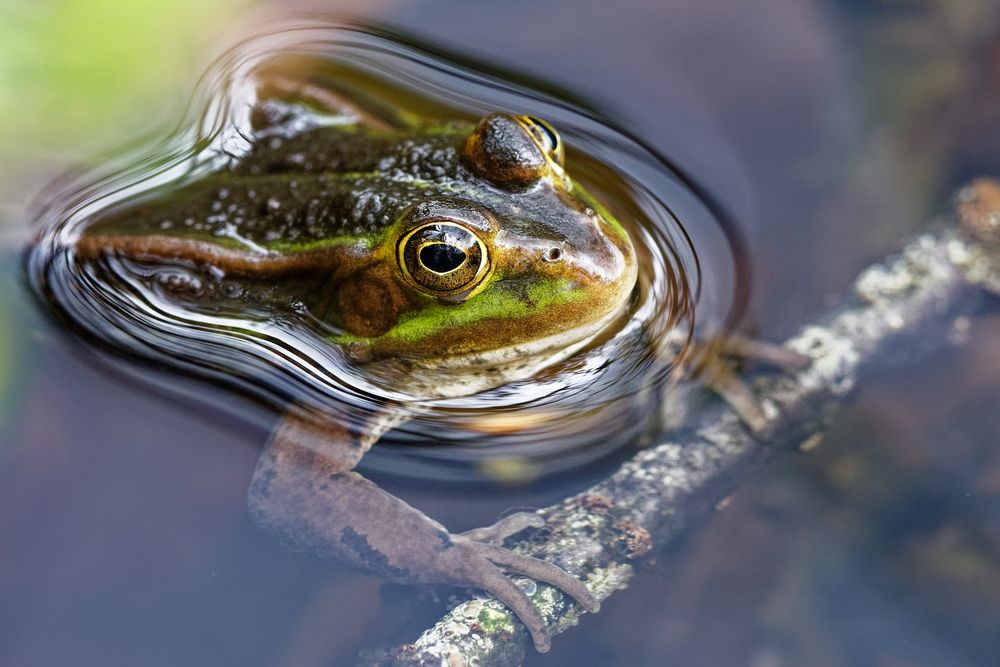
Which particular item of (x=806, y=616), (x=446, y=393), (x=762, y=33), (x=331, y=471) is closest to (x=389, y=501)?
(x=331, y=471)

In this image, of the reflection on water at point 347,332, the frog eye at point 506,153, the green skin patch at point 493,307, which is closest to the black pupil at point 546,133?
the frog eye at point 506,153

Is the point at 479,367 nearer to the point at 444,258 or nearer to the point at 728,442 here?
the point at 444,258

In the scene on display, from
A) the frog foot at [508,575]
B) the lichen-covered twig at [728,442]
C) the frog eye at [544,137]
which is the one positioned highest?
the frog eye at [544,137]

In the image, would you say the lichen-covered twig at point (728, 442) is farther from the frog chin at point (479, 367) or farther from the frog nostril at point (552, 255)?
the frog nostril at point (552, 255)

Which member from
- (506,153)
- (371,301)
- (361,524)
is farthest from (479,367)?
(506,153)

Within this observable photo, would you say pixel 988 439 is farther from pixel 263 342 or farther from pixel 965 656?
pixel 263 342

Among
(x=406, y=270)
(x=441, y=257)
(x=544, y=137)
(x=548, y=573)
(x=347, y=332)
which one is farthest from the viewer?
(x=347, y=332)
